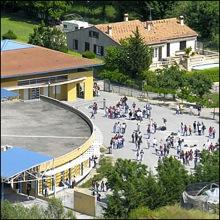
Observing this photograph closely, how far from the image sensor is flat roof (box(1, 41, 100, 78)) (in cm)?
4264

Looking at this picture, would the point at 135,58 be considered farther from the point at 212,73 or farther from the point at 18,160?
the point at 18,160

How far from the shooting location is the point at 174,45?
56594 millimetres

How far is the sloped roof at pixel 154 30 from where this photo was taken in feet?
179

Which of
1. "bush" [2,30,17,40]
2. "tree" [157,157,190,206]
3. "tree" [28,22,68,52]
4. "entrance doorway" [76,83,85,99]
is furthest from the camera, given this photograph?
"bush" [2,30,17,40]

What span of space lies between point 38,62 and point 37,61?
27 centimetres

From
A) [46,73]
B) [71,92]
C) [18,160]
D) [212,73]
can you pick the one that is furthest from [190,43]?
[18,160]

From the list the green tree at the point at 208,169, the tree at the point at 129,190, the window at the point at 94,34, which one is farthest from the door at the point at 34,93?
the green tree at the point at 208,169

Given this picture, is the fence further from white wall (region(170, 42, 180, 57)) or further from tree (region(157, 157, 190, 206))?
tree (region(157, 157, 190, 206))

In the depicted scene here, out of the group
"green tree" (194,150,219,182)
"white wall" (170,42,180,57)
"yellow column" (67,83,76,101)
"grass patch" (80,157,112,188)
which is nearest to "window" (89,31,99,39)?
"white wall" (170,42,180,57)

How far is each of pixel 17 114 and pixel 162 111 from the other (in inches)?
310

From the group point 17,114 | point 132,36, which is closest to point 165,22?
point 132,36

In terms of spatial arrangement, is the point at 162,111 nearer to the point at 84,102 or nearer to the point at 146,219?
the point at 84,102

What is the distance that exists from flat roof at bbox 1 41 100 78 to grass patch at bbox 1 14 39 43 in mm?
14439

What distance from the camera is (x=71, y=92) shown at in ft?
152
